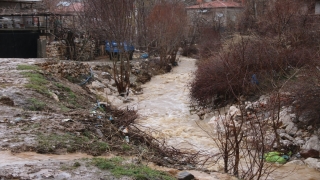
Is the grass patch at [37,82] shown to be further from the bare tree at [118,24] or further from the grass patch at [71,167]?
the grass patch at [71,167]

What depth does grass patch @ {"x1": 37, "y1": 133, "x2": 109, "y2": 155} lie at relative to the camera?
5.43m

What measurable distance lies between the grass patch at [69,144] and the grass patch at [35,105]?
2169 millimetres

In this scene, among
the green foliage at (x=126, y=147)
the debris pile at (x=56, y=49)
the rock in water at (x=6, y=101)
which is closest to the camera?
the green foliage at (x=126, y=147)

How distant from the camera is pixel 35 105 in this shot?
809 cm

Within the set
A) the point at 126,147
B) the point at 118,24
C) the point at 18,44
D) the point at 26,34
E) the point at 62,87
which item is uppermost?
the point at 118,24

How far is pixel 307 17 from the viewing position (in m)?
17.4

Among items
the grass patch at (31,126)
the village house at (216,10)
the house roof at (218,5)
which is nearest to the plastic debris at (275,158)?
the grass patch at (31,126)

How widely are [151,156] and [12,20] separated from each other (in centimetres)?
1556

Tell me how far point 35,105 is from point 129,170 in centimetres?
423

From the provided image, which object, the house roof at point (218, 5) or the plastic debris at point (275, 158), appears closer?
the plastic debris at point (275, 158)

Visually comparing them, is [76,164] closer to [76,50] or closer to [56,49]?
[56,49]

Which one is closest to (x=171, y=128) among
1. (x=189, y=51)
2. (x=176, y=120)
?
(x=176, y=120)

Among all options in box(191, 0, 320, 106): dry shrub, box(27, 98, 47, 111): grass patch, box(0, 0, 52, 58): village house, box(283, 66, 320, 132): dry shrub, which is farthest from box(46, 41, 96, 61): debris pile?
box(283, 66, 320, 132): dry shrub

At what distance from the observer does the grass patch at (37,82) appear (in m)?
9.49
